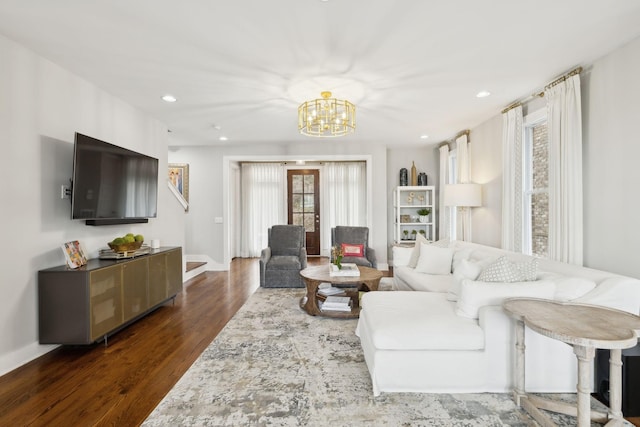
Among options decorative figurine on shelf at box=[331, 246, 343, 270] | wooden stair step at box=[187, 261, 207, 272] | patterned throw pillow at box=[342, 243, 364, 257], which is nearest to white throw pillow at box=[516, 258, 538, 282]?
decorative figurine on shelf at box=[331, 246, 343, 270]

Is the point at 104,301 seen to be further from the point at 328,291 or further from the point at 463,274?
the point at 463,274

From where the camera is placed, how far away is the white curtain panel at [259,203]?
8.29 m

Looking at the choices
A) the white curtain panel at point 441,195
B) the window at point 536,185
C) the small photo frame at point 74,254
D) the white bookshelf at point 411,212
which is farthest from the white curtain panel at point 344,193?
the small photo frame at point 74,254

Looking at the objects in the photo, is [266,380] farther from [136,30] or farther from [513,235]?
[513,235]

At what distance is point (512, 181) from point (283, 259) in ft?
11.3

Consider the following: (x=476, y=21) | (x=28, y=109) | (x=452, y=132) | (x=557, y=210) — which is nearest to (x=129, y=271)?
(x=28, y=109)

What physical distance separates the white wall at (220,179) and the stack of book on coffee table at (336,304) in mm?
2815

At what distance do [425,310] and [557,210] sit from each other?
1893 mm

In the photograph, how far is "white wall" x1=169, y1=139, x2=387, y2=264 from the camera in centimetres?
635

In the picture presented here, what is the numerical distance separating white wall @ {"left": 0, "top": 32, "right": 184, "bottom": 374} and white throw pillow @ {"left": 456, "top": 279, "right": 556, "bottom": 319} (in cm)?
348

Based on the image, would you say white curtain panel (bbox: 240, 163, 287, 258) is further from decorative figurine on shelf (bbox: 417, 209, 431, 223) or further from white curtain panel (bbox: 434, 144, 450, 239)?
white curtain panel (bbox: 434, 144, 450, 239)

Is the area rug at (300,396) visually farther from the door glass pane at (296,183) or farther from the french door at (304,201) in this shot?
the door glass pane at (296,183)

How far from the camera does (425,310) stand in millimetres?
2398

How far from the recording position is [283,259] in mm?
5148
